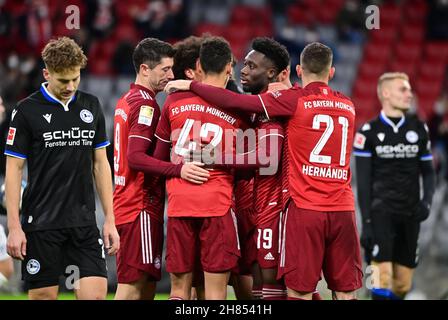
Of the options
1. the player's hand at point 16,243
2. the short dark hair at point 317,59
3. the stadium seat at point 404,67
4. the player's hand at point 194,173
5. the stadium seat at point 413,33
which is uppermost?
the stadium seat at point 413,33

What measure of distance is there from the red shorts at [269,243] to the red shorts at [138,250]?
796 mm

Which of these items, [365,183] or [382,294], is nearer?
[382,294]

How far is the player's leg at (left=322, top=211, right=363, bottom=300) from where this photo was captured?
20.3ft

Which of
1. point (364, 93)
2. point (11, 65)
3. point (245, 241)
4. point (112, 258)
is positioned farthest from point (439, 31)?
point (245, 241)

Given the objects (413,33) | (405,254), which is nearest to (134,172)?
(405,254)

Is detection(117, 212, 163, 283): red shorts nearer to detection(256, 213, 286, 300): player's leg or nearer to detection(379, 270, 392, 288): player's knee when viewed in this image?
detection(256, 213, 286, 300): player's leg

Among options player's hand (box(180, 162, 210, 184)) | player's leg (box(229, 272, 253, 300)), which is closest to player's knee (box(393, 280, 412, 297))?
player's leg (box(229, 272, 253, 300))

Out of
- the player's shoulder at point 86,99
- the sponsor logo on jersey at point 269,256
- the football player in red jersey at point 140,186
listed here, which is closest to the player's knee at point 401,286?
the sponsor logo on jersey at point 269,256

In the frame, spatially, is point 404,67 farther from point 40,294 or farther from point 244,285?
point 40,294

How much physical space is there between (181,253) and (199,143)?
2.54 feet

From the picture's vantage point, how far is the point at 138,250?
6.50 metres

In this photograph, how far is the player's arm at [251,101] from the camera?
20.1ft

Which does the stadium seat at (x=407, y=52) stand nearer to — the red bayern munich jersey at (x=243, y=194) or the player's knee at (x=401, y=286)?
the player's knee at (x=401, y=286)
